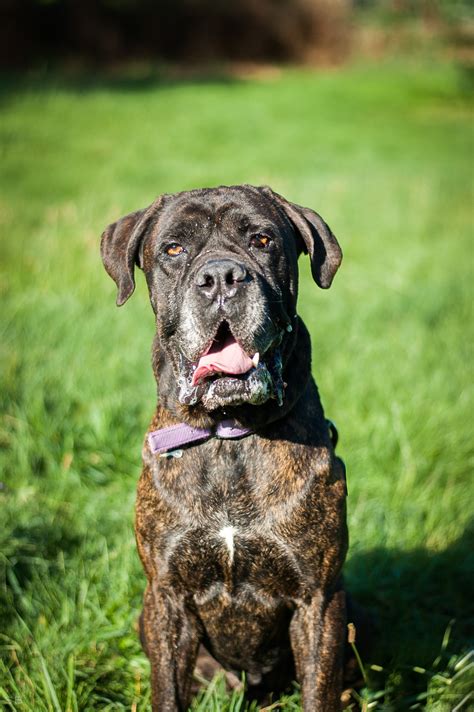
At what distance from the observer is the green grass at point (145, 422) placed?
337cm

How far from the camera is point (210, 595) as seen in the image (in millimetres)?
2908

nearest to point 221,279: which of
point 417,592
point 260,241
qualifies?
point 260,241

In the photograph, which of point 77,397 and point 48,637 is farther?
point 77,397

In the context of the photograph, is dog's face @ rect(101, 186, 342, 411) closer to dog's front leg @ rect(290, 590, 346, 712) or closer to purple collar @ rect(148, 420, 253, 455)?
purple collar @ rect(148, 420, 253, 455)

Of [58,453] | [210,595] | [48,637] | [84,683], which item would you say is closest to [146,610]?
[210,595]

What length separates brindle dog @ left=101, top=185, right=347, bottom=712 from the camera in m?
2.74

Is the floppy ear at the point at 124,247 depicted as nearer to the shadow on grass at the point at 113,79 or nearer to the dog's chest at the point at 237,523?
the dog's chest at the point at 237,523

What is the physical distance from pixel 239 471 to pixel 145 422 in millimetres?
2229

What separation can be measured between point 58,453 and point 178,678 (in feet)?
6.78

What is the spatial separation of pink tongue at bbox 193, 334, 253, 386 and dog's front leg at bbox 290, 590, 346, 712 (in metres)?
0.88

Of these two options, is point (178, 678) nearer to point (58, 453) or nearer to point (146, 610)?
point (146, 610)

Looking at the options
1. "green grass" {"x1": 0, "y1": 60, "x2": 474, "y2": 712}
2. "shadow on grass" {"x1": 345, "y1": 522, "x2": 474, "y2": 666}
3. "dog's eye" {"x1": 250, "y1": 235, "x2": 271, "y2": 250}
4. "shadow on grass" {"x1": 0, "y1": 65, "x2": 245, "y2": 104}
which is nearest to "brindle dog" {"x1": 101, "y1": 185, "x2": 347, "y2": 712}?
"dog's eye" {"x1": 250, "y1": 235, "x2": 271, "y2": 250}

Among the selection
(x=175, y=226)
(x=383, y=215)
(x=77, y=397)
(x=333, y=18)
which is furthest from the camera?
(x=333, y=18)

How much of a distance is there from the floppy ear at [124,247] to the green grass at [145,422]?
1.47 metres
